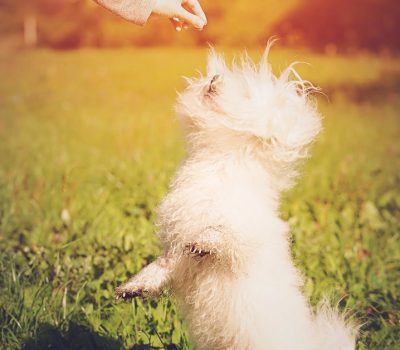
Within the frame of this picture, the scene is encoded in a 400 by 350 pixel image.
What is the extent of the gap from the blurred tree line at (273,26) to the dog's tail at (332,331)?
38.0 ft

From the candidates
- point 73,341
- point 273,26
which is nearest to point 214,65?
point 73,341

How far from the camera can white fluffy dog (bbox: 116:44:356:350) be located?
7.53ft

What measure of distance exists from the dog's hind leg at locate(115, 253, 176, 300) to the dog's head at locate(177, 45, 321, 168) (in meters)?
0.56

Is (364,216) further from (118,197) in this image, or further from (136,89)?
(136,89)

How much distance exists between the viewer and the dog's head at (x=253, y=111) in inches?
95.1

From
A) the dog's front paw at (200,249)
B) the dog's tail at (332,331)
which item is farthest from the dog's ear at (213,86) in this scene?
the dog's tail at (332,331)

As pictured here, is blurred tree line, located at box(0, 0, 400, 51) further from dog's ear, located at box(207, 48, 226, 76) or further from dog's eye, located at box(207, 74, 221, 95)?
dog's eye, located at box(207, 74, 221, 95)

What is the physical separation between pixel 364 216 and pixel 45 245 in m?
2.66

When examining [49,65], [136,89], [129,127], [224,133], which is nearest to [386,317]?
[224,133]

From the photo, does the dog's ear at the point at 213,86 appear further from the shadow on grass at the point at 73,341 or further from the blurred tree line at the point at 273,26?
the blurred tree line at the point at 273,26

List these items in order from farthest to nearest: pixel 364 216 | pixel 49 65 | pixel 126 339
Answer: pixel 49 65 → pixel 364 216 → pixel 126 339

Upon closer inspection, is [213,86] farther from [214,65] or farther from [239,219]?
[239,219]

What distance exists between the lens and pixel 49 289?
3.40 m

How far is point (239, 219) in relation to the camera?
2.29 m
